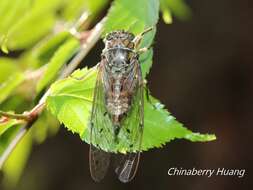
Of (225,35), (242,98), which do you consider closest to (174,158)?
(242,98)

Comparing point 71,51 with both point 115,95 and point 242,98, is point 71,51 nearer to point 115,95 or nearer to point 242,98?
point 115,95

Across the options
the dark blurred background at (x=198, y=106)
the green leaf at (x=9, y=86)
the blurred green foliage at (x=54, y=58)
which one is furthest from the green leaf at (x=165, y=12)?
the dark blurred background at (x=198, y=106)

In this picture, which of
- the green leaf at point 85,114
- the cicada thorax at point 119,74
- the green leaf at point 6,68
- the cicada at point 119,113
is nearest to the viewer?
the green leaf at point 85,114

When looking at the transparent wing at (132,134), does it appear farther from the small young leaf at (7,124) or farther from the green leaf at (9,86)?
the green leaf at (9,86)

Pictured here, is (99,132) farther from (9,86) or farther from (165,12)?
(165,12)

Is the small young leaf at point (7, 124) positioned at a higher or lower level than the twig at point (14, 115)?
lower

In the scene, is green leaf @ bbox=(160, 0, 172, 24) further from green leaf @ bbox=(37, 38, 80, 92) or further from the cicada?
green leaf @ bbox=(37, 38, 80, 92)

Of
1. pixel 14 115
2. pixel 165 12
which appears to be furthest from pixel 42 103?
pixel 165 12
